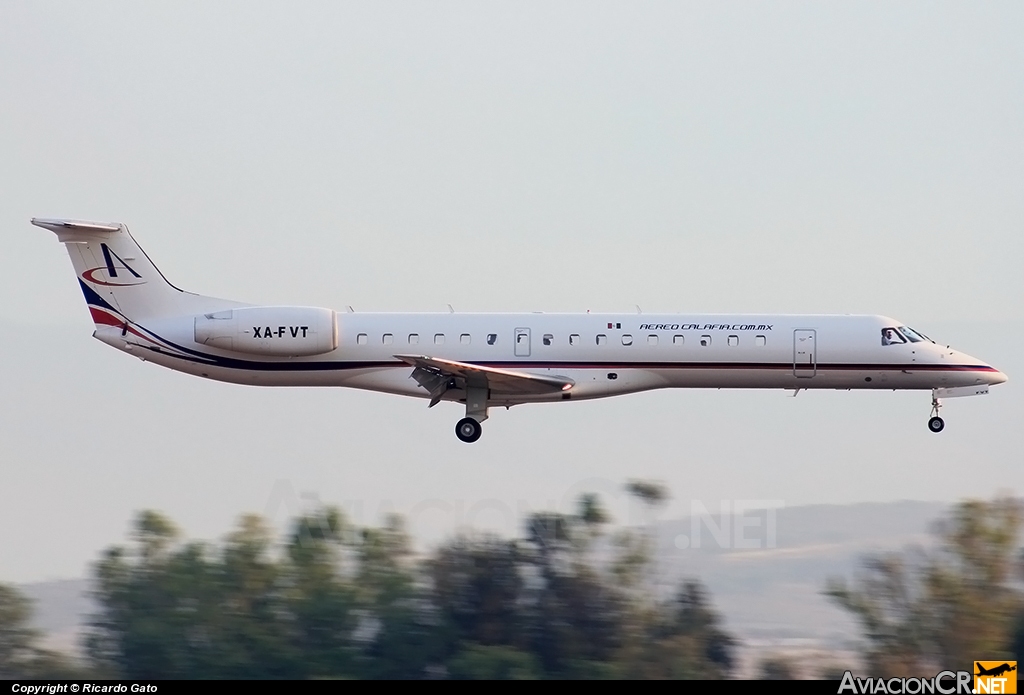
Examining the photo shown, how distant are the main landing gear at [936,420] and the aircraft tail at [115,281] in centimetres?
1727

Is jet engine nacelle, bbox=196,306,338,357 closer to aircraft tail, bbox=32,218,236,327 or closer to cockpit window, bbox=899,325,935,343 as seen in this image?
aircraft tail, bbox=32,218,236,327

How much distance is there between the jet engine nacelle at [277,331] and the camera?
107ft

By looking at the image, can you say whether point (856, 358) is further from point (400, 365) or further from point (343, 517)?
point (343, 517)

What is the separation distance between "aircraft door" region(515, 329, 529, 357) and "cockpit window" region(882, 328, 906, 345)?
8537 mm

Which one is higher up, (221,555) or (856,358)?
(856,358)

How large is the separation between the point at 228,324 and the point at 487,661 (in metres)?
10.3

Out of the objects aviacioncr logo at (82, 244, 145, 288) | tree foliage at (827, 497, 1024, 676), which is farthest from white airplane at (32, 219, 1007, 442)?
tree foliage at (827, 497, 1024, 676)

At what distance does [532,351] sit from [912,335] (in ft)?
30.4

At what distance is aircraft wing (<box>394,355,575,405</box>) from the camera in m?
31.2

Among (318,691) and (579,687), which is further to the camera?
(579,687)

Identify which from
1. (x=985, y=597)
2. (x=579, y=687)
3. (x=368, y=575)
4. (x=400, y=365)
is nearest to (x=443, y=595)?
(x=368, y=575)

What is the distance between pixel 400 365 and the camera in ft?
108

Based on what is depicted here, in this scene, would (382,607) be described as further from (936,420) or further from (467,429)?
(936,420)

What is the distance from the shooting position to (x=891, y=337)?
110 feet
